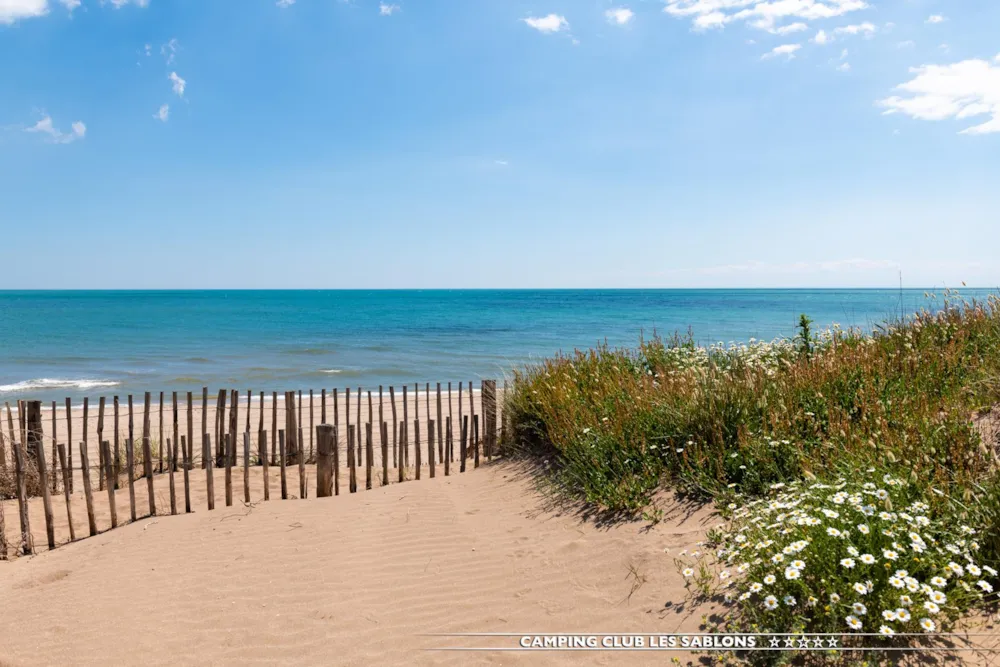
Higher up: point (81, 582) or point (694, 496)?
point (694, 496)

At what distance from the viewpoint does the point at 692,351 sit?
8.41m

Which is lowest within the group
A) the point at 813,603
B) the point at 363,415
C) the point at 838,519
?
the point at 363,415

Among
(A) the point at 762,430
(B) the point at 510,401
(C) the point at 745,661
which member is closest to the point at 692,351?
(B) the point at 510,401

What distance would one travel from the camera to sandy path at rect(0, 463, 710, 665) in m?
3.55

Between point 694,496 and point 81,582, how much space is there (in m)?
4.79

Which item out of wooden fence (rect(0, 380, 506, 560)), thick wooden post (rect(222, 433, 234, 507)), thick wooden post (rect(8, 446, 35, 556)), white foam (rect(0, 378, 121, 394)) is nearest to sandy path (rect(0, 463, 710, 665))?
thick wooden post (rect(8, 446, 35, 556))

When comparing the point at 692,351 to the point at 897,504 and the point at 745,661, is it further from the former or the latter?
the point at 745,661

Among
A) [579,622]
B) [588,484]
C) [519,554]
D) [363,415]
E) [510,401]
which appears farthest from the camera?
[363,415]

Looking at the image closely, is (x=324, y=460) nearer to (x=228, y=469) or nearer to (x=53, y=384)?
(x=228, y=469)

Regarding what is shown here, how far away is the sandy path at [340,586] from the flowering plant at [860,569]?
19.2 inches

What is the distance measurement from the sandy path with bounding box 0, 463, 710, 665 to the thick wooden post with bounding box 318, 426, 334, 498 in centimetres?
55

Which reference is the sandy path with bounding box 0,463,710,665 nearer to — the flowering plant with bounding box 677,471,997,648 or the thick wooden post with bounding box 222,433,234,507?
the thick wooden post with bounding box 222,433,234,507

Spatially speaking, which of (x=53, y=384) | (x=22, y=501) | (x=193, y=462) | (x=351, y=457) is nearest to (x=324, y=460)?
(x=351, y=457)

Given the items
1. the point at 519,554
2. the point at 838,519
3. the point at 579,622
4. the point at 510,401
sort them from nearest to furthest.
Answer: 1. the point at 838,519
2. the point at 579,622
3. the point at 519,554
4. the point at 510,401
